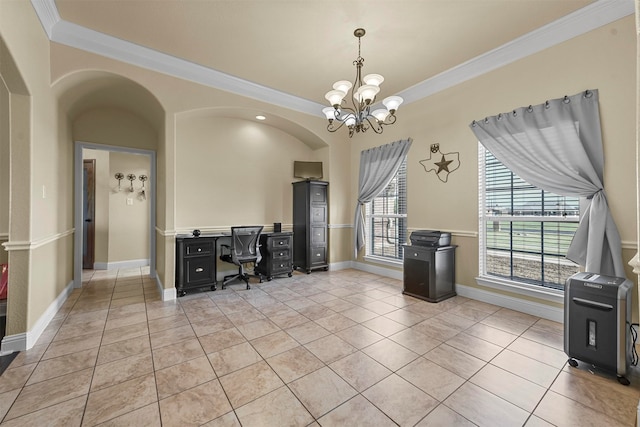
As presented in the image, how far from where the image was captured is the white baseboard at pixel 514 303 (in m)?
2.88

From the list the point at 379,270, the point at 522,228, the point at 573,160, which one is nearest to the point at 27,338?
the point at 379,270

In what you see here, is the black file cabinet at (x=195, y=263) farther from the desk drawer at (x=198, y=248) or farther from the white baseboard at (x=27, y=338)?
the white baseboard at (x=27, y=338)

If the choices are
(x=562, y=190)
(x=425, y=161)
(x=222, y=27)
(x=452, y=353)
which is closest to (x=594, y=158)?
(x=562, y=190)

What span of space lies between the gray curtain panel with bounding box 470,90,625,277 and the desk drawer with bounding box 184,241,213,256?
4.11m

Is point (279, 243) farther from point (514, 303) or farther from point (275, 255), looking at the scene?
point (514, 303)

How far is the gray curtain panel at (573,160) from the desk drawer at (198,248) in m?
4.11

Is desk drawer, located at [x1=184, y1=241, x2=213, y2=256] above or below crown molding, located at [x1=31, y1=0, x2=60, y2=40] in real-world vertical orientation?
below

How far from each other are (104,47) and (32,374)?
129 inches

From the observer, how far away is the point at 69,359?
215 centimetres

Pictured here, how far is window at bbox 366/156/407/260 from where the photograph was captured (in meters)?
4.72

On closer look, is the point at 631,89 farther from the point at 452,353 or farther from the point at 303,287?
the point at 303,287

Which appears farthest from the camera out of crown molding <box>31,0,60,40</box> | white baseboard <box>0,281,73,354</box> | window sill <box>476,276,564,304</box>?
window sill <box>476,276,564,304</box>

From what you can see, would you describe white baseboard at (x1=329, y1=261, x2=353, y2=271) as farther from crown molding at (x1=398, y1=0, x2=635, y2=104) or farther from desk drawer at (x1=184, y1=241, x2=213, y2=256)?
crown molding at (x1=398, y1=0, x2=635, y2=104)

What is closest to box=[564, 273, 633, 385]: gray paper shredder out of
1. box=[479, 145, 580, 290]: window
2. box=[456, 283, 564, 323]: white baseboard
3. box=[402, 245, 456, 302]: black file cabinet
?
box=[456, 283, 564, 323]: white baseboard
